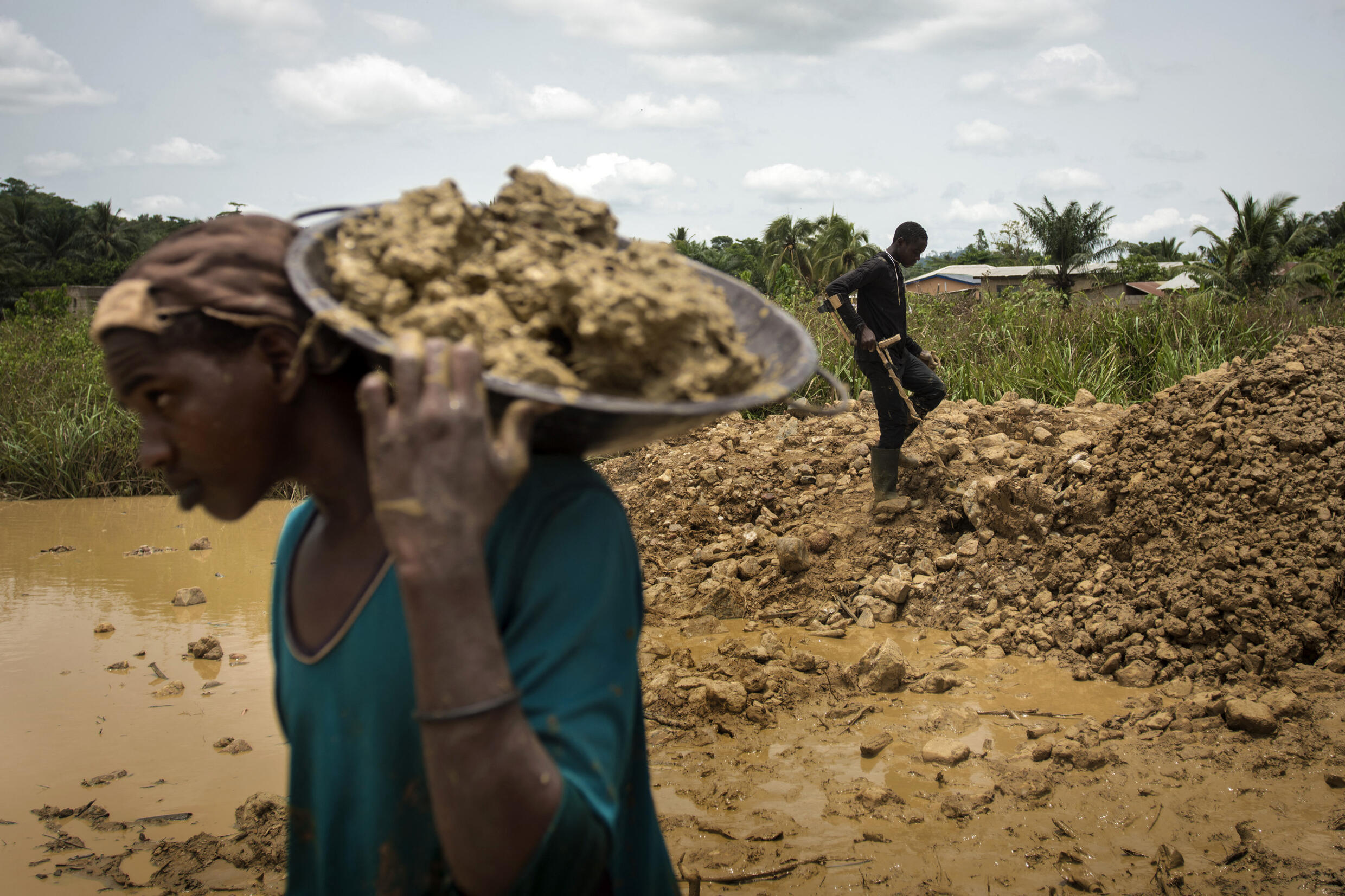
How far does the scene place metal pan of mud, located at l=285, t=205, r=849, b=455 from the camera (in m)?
0.84

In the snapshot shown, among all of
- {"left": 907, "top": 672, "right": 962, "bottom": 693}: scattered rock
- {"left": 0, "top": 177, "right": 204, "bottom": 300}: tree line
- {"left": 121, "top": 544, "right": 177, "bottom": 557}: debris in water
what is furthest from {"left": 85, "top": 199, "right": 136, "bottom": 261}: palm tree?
{"left": 907, "top": 672, "right": 962, "bottom": 693}: scattered rock

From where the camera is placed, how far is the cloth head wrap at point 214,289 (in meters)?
0.92

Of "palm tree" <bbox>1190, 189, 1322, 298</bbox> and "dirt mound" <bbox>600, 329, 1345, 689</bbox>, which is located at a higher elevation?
"palm tree" <bbox>1190, 189, 1322, 298</bbox>

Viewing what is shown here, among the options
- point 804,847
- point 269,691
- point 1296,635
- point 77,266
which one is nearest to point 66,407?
point 269,691

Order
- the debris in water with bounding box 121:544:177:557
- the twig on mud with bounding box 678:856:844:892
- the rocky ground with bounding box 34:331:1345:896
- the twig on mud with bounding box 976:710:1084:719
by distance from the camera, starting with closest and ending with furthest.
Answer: the twig on mud with bounding box 678:856:844:892
the rocky ground with bounding box 34:331:1345:896
the twig on mud with bounding box 976:710:1084:719
the debris in water with bounding box 121:544:177:557

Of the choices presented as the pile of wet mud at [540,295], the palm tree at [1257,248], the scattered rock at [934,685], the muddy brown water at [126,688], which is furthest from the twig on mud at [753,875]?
the palm tree at [1257,248]

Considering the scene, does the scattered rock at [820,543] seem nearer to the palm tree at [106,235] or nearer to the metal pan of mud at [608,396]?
the metal pan of mud at [608,396]

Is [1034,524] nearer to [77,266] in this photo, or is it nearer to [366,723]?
[366,723]

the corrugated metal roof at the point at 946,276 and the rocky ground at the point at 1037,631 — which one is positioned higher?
the corrugated metal roof at the point at 946,276

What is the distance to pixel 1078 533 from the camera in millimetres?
5500

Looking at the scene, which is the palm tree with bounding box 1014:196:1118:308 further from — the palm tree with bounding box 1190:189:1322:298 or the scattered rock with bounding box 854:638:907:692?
the scattered rock with bounding box 854:638:907:692

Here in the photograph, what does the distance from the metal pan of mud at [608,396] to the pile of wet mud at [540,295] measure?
0.07ft

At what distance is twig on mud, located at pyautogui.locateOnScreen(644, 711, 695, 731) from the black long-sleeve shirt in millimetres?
3191

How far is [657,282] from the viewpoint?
96 centimetres
